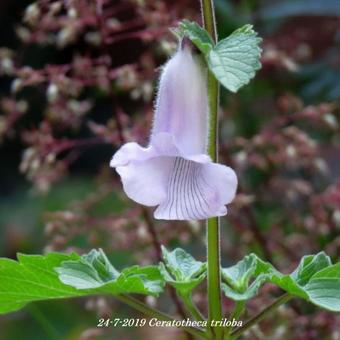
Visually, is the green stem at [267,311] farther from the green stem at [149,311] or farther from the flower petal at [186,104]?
the flower petal at [186,104]

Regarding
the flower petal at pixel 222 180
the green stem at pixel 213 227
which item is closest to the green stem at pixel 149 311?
the green stem at pixel 213 227

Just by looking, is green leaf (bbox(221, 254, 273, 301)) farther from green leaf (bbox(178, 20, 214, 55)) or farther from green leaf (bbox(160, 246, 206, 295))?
green leaf (bbox(178, 20, 214, 55))

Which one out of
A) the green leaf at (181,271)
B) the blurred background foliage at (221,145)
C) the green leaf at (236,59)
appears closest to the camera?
the green leaf at (236,59)

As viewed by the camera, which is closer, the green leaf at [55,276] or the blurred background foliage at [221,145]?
the green leaf at [55,276]

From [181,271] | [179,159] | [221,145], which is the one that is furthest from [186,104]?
[221,145]

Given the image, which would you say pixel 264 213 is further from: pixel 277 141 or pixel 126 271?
pixel 126 271

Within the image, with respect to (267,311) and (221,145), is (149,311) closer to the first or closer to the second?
(267,311)
